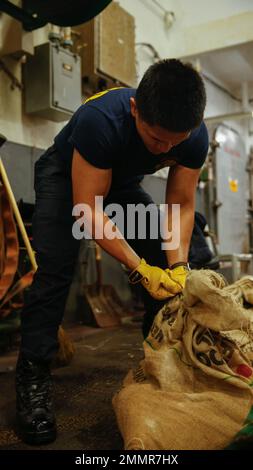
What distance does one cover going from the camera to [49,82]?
3105 mm

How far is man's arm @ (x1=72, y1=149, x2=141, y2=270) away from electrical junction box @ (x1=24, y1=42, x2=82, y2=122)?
1961 mm

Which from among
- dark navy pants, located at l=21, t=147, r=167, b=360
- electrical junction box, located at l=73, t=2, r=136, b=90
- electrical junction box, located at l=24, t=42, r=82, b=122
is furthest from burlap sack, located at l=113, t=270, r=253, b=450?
electrical junction box, located at l=73, t=2, r=136, b=90

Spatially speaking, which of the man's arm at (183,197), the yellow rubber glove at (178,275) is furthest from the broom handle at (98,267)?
the yellow rubber glove at (178,275)

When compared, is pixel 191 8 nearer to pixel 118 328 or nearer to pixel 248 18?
pixel 248 18

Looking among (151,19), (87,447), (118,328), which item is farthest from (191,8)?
(87,447)

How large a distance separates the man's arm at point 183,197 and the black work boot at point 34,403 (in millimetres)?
578

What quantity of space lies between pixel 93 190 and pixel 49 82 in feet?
6.80

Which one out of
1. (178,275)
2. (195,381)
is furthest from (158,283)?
(195,381)

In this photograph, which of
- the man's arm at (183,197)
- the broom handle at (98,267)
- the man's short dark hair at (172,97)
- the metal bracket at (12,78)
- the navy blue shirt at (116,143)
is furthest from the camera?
the broom handle at (98,267)

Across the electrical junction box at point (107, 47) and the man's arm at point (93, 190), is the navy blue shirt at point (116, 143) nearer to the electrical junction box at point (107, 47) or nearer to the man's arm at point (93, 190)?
the man's arm at point (93, 190)

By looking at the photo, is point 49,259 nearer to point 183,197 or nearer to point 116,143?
point 116,143

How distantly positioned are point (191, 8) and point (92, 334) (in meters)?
4.26

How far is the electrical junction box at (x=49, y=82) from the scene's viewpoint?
123 inches
